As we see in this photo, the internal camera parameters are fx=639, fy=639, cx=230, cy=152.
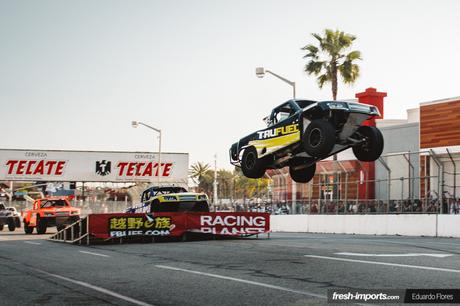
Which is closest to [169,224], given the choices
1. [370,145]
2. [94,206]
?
[370,145]

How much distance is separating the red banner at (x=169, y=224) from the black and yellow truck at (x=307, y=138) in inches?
263

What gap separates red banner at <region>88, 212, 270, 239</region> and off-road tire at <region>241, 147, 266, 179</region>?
280 inches

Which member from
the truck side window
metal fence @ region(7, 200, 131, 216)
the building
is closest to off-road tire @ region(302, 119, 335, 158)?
the truck side window

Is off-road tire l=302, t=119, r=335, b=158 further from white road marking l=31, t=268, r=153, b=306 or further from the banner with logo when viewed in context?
the banner with logo

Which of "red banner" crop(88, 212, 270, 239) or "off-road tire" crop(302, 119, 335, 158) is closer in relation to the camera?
"off-road tire" crop(302, 119, 335, 158)

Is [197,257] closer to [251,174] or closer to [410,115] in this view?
[251,174]

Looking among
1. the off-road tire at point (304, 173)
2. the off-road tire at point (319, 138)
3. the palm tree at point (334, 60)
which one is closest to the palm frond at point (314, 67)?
the palm tree at point (334, 60)

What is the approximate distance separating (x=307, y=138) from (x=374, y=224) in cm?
1627

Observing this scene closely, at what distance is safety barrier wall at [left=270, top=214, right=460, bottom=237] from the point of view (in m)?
24.8

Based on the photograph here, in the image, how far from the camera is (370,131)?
1391 centimetres

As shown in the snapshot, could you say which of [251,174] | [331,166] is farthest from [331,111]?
[331,166]

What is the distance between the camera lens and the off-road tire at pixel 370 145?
13750 millimetres

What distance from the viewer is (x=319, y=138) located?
1282cm

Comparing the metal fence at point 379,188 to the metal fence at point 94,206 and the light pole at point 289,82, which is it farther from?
the metal fence at point 94,206
